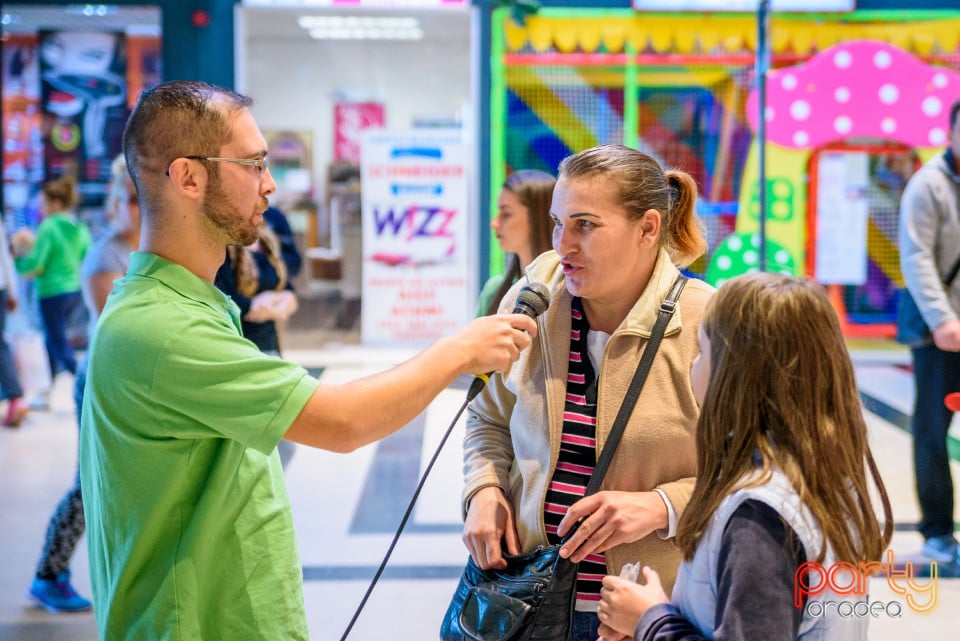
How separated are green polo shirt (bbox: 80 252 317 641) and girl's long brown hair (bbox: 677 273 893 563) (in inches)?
24.4

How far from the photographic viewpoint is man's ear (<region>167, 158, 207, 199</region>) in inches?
66.4

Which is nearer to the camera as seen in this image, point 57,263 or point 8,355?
point 8,355

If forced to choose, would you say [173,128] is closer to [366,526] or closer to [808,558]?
[808,558]

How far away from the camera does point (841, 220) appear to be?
9.33m

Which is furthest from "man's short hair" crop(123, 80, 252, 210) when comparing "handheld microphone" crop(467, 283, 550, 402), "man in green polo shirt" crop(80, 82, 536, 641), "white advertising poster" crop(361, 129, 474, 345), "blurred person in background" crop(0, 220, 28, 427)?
"white advertising poster" crop(361, 129, 474, 345)

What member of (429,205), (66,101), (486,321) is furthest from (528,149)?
(486,321)

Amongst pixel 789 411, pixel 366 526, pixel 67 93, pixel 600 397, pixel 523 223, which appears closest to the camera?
pixel 789 411

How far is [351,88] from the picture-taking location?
9.87 m

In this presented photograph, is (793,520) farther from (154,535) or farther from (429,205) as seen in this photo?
(429,205)

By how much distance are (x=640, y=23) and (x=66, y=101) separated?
212 inches

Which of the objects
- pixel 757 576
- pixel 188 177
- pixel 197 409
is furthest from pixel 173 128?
pixel 757 576

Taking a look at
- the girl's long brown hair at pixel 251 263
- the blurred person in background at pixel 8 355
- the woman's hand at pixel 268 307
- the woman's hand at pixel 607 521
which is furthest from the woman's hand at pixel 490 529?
the blurred person in background at pixel 8 355

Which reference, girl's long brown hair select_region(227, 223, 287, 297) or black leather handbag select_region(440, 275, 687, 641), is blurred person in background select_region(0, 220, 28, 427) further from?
black leather handbag select_region(440, 275, 687, 641)

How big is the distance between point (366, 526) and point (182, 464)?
3.47 m
